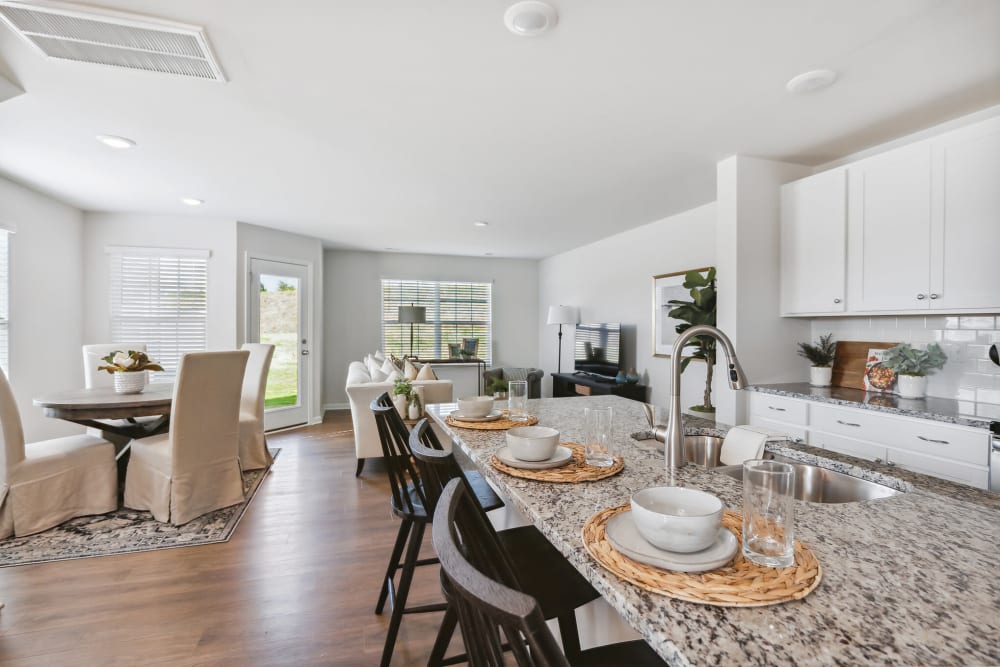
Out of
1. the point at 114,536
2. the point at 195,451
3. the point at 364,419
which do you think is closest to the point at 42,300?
the point at 195,451

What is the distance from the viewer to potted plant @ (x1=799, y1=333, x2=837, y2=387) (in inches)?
123

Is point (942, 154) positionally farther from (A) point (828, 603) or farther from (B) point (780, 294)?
(A) point (828, 603)

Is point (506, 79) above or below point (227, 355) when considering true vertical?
above

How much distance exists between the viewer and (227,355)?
306 centimetres

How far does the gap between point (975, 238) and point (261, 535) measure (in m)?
4.18

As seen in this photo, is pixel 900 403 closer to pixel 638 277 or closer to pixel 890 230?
pixel 890 230

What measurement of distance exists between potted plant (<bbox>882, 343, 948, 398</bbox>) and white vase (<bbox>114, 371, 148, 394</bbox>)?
16.4ft

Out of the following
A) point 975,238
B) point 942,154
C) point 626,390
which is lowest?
point 626,390

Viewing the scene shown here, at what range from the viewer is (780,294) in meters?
3.23

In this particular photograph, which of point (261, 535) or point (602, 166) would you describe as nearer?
point (261, 535)

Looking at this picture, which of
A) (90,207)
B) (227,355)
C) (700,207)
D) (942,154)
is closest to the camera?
(942,154)

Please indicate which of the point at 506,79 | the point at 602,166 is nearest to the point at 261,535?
the point at 506,79

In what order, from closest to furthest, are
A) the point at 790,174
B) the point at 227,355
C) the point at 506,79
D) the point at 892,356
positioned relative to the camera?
the point at 506,79, the point at 892,356, the point at 227,355, the point at 790,174

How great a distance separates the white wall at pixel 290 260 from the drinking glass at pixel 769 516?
18.3 feet
